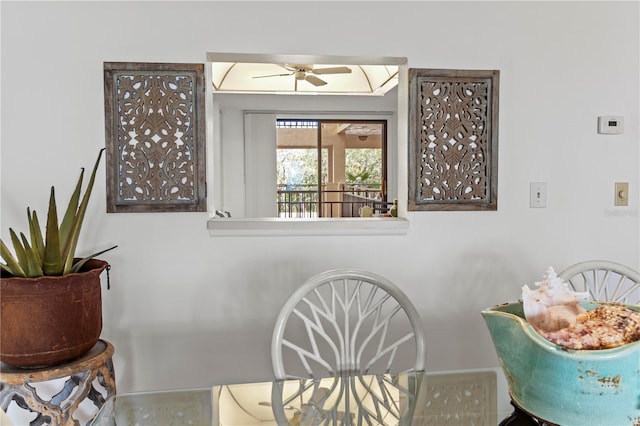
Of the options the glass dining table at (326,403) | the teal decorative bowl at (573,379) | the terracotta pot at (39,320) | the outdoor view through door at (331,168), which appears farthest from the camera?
the outdoor view through door at (331,168)

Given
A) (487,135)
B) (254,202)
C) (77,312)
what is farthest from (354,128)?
(77,312)

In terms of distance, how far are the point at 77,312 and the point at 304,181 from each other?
4.67 m

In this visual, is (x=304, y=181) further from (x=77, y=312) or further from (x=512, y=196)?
(x=77, y=312)

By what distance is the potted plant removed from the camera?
51.7 inches

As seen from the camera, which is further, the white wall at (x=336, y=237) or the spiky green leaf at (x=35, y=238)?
the white wall at (x=336, y=237)

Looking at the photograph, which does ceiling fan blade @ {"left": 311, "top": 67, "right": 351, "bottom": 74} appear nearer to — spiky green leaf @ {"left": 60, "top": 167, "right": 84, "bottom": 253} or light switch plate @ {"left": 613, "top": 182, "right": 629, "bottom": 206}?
light switch plate @ {"left": 613, "top": 182, "right": 629, "bottom": 206}

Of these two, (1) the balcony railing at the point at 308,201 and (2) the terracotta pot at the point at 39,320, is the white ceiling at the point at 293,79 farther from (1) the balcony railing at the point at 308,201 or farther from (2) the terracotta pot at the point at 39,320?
(2) the terracotta pot at the point at 39,320

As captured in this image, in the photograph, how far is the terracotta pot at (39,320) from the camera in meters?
1.31

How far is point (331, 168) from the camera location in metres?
6.70

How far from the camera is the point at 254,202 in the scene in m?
4.77

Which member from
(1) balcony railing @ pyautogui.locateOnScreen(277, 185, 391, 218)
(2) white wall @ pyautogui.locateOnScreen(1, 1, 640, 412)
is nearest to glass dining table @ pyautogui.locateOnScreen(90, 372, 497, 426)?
(2) white wall @ pyautogui.locateOnScreen(1, 1, 640, 412)

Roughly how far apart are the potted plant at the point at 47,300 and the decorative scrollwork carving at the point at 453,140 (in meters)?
1.28

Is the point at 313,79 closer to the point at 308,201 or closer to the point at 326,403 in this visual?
the point at 308,201

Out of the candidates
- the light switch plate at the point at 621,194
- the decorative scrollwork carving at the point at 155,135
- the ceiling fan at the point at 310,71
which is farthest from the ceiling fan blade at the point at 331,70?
the light switch plate at the point at 621,194
